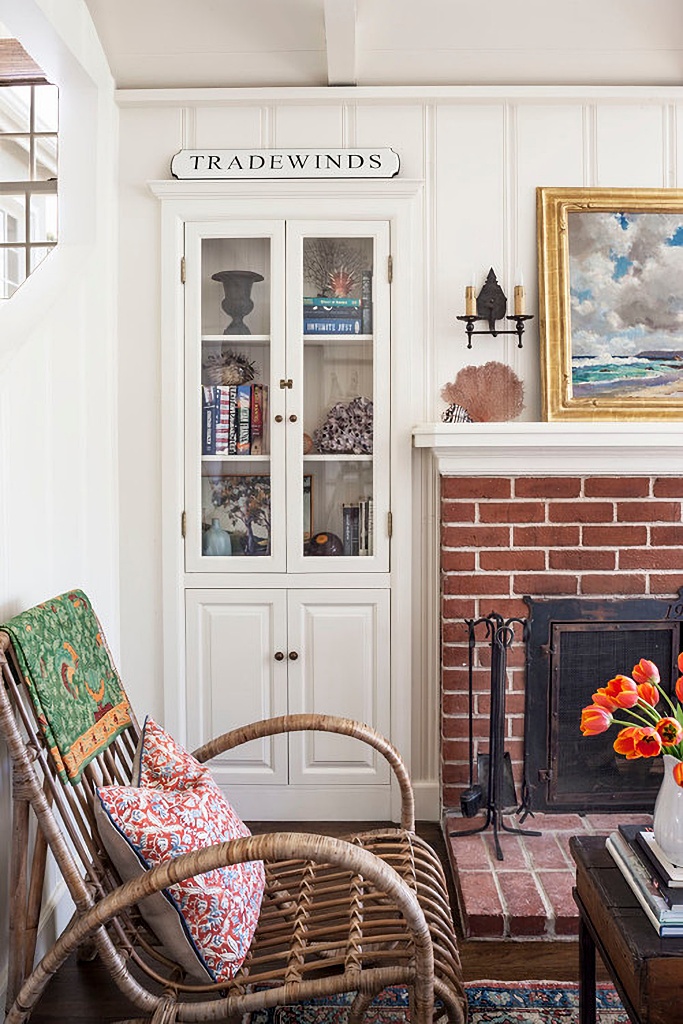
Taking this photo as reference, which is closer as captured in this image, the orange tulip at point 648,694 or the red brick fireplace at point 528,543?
the orange tulip at point 648,694

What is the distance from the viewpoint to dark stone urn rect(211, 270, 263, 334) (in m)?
3.13

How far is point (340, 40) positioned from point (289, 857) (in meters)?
2.37

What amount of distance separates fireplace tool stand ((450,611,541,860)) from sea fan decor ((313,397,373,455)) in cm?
71

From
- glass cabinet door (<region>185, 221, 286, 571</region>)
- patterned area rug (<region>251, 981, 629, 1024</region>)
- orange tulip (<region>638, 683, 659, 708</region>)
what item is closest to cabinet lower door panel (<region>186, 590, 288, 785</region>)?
glass cabinet door (<region>185, 221, 286, 571</region>)

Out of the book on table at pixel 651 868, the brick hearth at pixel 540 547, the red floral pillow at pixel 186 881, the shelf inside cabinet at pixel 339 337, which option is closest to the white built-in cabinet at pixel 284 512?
the shelf inside cabinet at pixel 339 337

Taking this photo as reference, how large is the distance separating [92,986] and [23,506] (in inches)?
47.5

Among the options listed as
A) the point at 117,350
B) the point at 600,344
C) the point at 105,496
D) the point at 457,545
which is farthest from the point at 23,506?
the point at 600,344

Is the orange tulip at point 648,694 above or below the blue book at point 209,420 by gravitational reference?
below

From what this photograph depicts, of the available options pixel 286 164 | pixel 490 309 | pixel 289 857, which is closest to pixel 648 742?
pixel 289 857

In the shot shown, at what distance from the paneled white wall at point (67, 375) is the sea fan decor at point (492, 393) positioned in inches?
47.7

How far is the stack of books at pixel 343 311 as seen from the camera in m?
3.12

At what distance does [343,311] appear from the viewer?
3.12 m

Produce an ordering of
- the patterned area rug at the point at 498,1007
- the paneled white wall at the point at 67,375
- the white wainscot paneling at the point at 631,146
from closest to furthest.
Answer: the patterned area rug at the point at 498,1007 → the paneled white wall at the point at 67,375 → the white wainscot paneling at the point at 631,146

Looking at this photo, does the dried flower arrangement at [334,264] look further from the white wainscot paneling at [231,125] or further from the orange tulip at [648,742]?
the orange tulip at [648,742]
